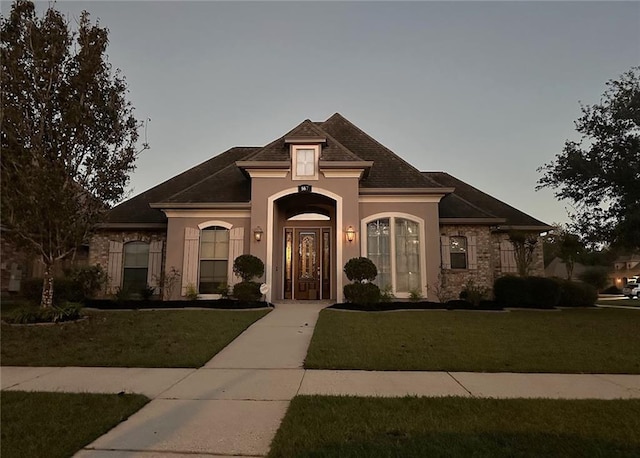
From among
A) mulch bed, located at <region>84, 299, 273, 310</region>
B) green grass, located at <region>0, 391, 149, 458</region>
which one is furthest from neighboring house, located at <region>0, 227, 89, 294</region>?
green grass, located at <region>0, 391, 149, 458</region>

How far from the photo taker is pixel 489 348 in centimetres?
668

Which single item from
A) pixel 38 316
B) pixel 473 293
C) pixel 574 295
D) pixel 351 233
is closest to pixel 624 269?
pixel 574 295

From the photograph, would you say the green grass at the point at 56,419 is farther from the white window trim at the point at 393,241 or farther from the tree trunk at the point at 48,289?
the white window trim at the point at 393,241

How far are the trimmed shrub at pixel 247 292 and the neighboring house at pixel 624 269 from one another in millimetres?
53844

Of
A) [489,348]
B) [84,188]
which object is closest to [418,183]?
[489,348]

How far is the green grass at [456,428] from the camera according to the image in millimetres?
2906

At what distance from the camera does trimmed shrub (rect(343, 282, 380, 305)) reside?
38.5ft

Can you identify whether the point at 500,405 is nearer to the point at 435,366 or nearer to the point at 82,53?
the point at 435,366

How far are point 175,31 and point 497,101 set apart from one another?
10.6 metres

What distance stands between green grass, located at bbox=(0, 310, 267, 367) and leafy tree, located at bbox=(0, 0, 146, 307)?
167cm

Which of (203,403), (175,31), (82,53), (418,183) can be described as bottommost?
(203,403)

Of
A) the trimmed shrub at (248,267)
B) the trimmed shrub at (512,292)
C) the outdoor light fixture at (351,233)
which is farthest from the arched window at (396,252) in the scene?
the trimmed shrub at (248,267)

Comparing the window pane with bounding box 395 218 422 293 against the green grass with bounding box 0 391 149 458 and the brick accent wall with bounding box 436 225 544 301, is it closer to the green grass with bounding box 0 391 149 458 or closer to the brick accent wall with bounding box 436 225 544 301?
the brick accent wall with bounding box 436 225 544 301

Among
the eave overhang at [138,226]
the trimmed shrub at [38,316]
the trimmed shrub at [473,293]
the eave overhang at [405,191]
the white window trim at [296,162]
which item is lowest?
the trimmed shrub at [38,316]
